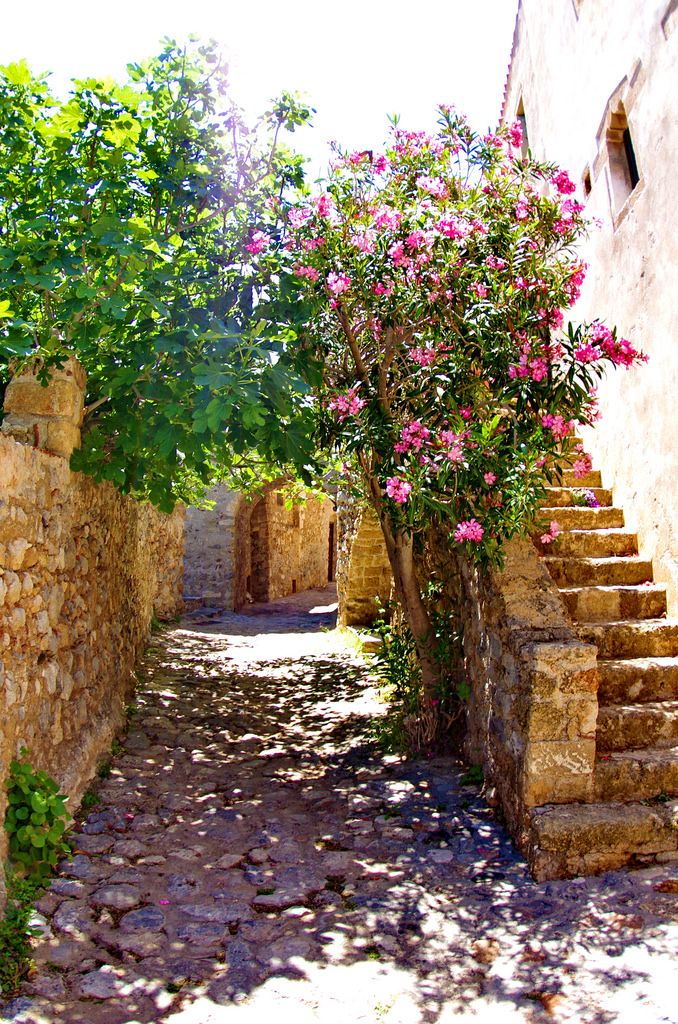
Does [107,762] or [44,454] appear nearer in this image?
[44,454]

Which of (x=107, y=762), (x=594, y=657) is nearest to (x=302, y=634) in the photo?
(x=107, y=762)

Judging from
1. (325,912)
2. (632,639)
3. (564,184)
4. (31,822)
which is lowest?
(325,912)

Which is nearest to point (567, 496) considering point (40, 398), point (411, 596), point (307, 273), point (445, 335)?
point (411, 596)

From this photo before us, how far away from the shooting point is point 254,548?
18.9 m

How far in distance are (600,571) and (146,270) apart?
9.89 ft

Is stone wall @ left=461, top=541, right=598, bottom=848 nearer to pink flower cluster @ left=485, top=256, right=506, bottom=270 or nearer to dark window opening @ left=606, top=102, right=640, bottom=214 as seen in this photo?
pink flower cluster @ left=485, top=256, right=506, bottom=270

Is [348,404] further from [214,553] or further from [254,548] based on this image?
[254,548]

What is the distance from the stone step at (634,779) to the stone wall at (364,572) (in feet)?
20.2

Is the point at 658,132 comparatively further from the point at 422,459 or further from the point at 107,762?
the point at 107,762

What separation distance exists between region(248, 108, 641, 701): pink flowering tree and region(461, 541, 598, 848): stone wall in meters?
0.26

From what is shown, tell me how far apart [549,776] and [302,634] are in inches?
338

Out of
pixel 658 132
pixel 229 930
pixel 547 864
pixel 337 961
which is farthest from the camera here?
pixel 658 132

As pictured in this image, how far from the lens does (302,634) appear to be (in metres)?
11.6

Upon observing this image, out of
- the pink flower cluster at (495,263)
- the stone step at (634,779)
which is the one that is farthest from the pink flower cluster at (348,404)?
the stone step at (634,779)
